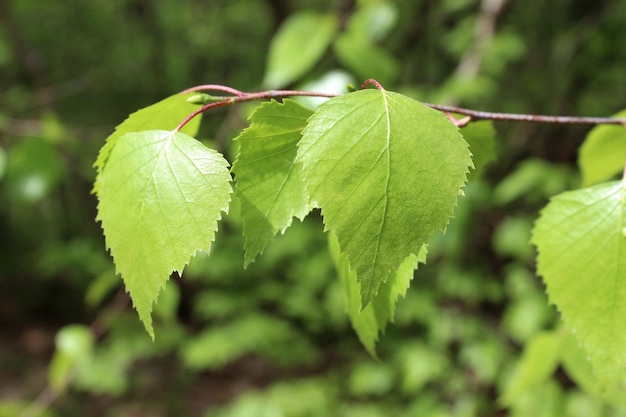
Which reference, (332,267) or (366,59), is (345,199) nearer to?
(366,59)

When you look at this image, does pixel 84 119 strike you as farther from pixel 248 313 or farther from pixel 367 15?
pixel 367 15

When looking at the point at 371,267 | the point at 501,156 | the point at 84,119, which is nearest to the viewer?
the point at 371,267

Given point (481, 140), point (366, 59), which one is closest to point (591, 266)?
point (481, 140)

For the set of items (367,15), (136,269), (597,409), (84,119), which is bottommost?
(84,119)

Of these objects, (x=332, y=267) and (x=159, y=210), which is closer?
(x=159, y=210)

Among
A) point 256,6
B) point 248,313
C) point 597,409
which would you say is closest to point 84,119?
point 256,6

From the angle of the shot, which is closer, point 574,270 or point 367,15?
point 574,270
